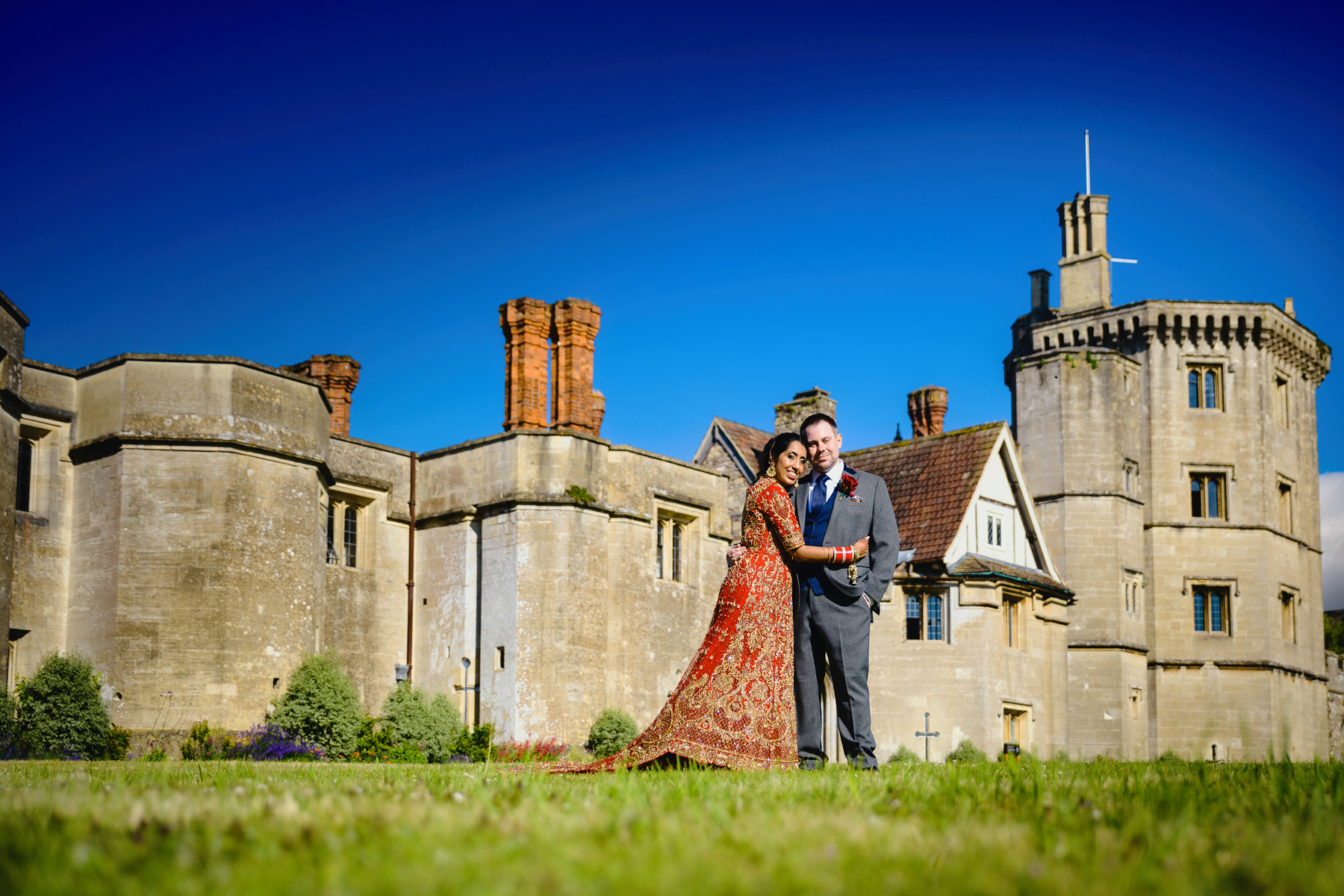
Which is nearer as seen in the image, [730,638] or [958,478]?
[730,638]

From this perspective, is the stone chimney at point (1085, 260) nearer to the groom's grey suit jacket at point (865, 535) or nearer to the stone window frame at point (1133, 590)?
the stone window frame at point (1133, 590)

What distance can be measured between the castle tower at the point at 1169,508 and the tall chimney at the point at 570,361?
56.8 feet

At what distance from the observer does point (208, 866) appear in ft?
10.1

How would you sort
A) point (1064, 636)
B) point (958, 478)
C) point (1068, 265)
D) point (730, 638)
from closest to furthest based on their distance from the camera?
point (730, 638), point (958, 478), point (1064, 636), point (1068, 265)

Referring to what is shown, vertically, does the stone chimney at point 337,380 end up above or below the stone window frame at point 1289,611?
above

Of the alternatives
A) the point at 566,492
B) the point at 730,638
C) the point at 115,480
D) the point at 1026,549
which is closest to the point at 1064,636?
the point at 1026,549

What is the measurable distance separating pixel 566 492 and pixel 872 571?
1586 centimetres

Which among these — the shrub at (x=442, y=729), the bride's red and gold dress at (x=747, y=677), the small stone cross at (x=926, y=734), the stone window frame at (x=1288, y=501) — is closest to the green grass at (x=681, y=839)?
the bride's red and gold dress at (x=747, y=677)

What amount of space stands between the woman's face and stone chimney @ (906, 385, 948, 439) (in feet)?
93.4

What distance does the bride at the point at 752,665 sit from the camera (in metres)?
8.26

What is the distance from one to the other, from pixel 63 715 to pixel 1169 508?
105 feet

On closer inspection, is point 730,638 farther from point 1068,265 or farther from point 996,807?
point 1068,265

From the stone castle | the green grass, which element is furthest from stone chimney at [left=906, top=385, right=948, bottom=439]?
the green grass

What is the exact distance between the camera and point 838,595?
8.86 meters
